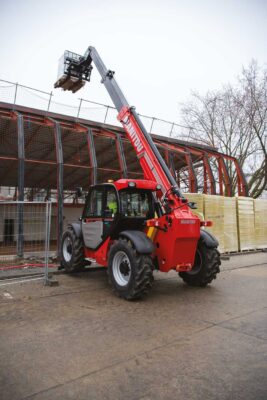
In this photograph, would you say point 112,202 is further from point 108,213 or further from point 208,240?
point 208,240

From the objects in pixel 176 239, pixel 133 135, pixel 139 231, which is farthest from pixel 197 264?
pixel 133 135

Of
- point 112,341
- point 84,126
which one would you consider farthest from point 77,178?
point 112,341

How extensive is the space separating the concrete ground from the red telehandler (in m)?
0.54

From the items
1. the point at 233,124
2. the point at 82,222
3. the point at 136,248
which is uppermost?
the point at 233,124

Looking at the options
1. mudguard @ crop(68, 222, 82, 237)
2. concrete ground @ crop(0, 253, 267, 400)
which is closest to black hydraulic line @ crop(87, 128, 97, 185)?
mudguard @ crop(68, 222, 82, 237)

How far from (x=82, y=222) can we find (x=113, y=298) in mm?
2387

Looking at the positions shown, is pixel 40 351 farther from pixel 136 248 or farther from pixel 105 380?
pixel 136 248

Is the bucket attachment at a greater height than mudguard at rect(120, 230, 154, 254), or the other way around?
the bucket attachment

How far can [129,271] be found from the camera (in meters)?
5.52

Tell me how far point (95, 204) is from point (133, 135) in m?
2.00

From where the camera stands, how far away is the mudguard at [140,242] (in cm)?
524

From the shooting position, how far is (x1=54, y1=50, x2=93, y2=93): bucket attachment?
8.63 metres

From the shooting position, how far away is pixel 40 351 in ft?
10.9

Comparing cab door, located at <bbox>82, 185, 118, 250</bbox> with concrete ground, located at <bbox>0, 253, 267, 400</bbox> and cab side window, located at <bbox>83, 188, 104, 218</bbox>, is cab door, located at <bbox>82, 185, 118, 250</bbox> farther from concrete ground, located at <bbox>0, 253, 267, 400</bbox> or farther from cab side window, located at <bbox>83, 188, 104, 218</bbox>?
concrete ground, located at <bbox>0, 253, 267, 400</bbox>
